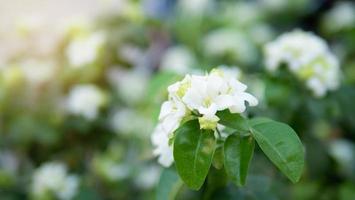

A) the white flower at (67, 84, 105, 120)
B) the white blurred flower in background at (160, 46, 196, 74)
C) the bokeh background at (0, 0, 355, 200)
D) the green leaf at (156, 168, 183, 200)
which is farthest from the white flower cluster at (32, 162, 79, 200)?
the green leaf at (156, 168, 183, 200)

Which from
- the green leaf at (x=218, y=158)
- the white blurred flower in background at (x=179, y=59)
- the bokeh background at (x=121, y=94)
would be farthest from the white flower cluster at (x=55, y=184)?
the green leaf at (x=218, y=158)

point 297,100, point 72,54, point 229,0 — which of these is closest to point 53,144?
point 72,54

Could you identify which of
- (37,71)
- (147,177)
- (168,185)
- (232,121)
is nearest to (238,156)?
(232,121)

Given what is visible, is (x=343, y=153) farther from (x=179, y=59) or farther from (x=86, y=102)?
(x=86, y=102)

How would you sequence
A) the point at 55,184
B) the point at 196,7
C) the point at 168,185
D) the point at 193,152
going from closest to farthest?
the point at 193,152, the point at 168,185, the point at 55,184, the point at 196,7

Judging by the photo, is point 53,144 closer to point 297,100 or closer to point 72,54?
point 72,54

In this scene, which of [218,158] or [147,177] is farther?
[147,177]

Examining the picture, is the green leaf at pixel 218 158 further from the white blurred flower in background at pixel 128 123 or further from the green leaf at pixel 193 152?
the white blurred flower in background at pixel 128 123
